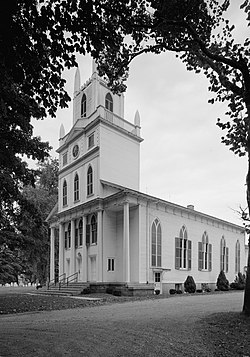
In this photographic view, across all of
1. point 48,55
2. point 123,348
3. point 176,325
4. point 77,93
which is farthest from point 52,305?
point 77,93

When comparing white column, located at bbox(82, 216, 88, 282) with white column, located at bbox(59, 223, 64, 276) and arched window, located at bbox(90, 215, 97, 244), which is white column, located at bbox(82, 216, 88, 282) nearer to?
arched window, located at bbox(90, 215, 97, 244)

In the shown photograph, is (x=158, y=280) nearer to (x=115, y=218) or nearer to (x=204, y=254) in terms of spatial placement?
(x=115, y=218)

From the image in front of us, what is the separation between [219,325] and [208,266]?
22907 millimetres

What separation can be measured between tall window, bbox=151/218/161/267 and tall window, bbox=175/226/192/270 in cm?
237

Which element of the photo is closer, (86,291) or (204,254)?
(86,291)

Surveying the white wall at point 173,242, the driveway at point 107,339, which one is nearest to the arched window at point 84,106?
the white wall at point 173,242

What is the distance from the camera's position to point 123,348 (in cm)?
775

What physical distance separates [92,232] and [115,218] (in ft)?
6.53


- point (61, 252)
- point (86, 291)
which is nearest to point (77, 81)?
point (61, 252)

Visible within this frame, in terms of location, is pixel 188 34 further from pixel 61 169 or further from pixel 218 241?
pixel 218 241

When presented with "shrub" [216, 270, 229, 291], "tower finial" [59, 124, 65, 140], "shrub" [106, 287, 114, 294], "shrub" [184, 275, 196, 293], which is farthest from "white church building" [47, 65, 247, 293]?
"shrub" [216, 270, 229, 291]

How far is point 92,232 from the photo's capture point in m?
27.9

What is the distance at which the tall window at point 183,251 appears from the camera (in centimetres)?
2902

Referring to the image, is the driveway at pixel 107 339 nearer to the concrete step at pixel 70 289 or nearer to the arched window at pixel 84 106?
the concrete step at pixel 70 289
